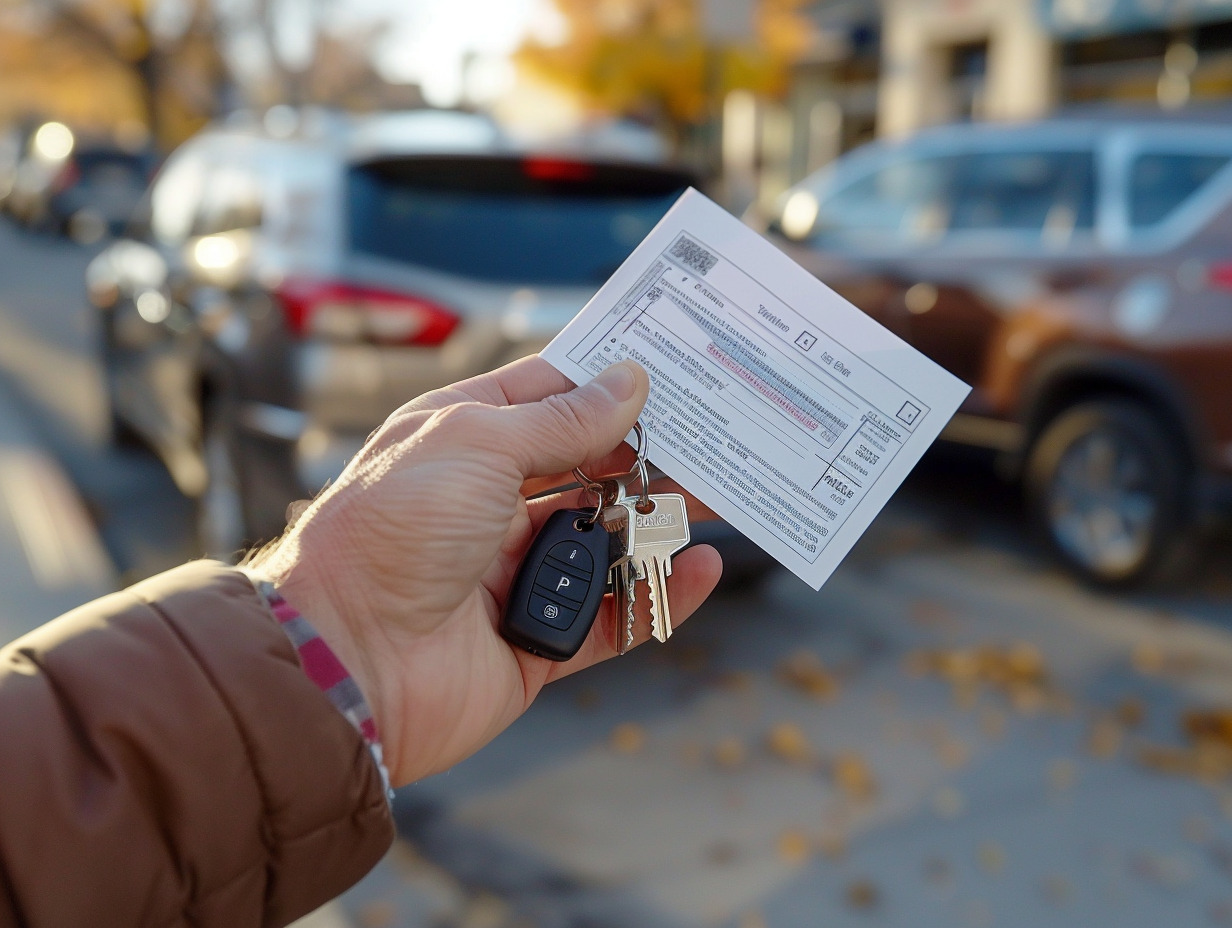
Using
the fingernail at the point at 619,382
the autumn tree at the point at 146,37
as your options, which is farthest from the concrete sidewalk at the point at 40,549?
the autumn tree at the point at 146,37

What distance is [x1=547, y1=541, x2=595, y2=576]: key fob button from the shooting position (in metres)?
1.43

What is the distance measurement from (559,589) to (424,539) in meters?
0.19

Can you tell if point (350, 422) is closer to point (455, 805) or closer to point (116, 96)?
point (455, 805)

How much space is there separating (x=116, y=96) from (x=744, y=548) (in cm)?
5513

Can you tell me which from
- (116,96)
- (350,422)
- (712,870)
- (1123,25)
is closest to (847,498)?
(712,870)

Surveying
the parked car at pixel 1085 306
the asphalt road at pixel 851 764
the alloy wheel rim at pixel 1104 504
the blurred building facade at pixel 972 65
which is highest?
the blurred building facade at pixel 972 65

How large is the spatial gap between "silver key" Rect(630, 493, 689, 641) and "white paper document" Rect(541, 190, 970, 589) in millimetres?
68

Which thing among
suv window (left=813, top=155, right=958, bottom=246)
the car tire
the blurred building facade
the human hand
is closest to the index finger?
the human hand

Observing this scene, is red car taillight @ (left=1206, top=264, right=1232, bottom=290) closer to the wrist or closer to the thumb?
the thumb

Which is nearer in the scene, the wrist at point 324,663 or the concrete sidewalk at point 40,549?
the wrist at point 324,663

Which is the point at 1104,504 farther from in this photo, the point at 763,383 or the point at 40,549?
the point at 40,549

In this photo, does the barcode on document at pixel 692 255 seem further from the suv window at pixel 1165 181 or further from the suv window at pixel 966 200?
the suv window at pixel 966 200

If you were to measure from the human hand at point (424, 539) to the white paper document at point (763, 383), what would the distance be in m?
0.07

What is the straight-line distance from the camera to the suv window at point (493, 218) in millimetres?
3730
